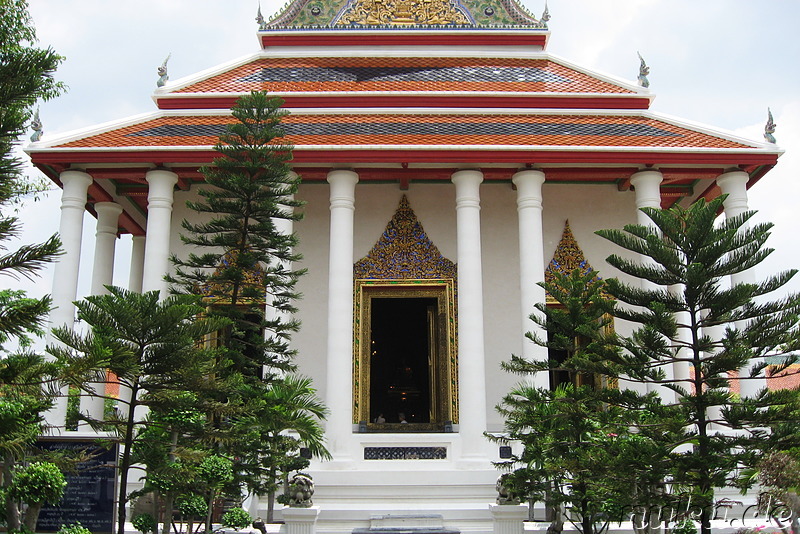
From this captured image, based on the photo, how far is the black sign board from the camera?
20.7 ft

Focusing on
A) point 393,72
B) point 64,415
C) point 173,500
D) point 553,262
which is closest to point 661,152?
point 553,262

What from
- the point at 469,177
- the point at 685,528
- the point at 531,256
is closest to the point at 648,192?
the point at 531,256

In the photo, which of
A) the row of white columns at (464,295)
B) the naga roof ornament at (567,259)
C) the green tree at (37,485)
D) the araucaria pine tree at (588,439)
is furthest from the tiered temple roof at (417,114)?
the green tree at (37,485)

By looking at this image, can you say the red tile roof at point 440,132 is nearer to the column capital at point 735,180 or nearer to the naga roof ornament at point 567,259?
the column capital at point 735,180

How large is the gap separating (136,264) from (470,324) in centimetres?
647

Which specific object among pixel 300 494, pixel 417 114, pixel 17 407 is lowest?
pixel 300 494

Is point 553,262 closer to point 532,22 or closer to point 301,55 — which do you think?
point 532,22

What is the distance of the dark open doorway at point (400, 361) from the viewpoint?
15.5m

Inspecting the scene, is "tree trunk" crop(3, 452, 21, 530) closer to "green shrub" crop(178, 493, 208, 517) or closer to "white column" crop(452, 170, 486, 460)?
"green shrub" crop(178, 493, 208, 517)

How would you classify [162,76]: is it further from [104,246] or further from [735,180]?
[735,180]

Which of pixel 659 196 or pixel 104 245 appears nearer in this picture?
pixel 659 196

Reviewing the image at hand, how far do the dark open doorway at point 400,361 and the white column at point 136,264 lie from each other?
4.23 metres

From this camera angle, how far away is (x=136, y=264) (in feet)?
45.6

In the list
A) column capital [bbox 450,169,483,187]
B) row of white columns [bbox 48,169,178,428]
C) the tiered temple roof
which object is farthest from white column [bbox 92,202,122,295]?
column capital [bbox 450,169,483,187]
